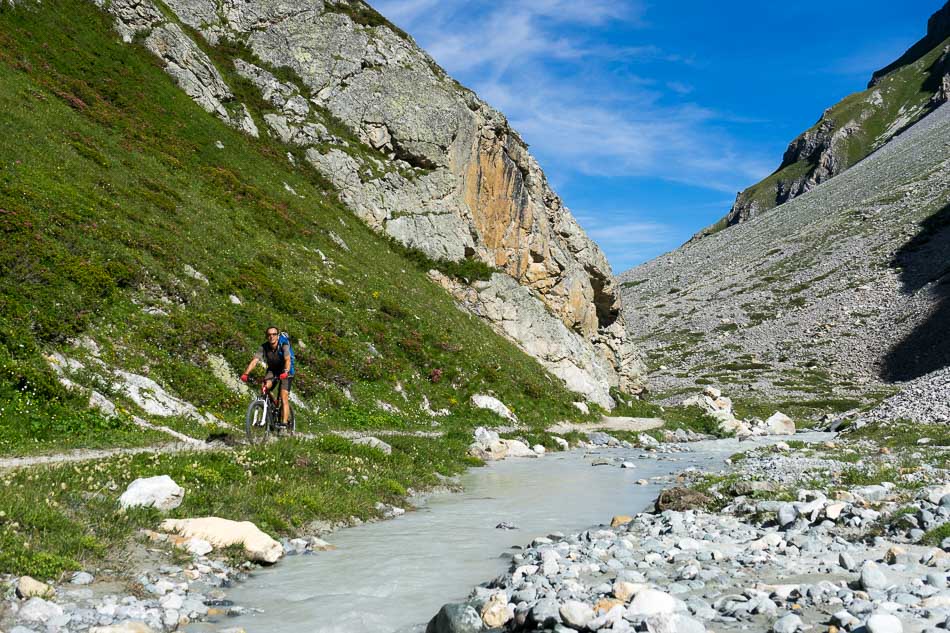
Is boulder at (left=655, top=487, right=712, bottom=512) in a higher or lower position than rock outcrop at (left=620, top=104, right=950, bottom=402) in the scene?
lower

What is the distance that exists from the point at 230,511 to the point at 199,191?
31.1m

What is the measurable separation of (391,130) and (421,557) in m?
51.6

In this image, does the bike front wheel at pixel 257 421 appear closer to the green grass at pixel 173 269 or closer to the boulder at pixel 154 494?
the green grass at pixel 173 269

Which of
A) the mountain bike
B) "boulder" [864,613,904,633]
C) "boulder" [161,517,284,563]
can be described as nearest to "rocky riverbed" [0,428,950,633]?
"boulder" [864,613,904,633]

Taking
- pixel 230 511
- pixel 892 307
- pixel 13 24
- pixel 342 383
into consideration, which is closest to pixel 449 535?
pixel 230 511

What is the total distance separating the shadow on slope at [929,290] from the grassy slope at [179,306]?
82.4m

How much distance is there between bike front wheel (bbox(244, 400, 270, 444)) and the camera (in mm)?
17191

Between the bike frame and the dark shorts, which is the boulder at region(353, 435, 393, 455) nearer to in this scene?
the bike frame

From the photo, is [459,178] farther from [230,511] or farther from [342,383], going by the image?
[230,511]

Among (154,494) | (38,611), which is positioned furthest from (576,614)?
(154,494)

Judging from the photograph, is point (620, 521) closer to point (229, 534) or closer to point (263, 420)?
point (229, 534)

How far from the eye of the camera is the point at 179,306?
78.9 feet

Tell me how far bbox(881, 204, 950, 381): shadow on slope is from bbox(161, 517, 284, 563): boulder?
4211 inches

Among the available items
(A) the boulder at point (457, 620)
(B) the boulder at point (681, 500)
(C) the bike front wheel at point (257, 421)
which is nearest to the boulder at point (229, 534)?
(A) the boulder at point (457, 620)
